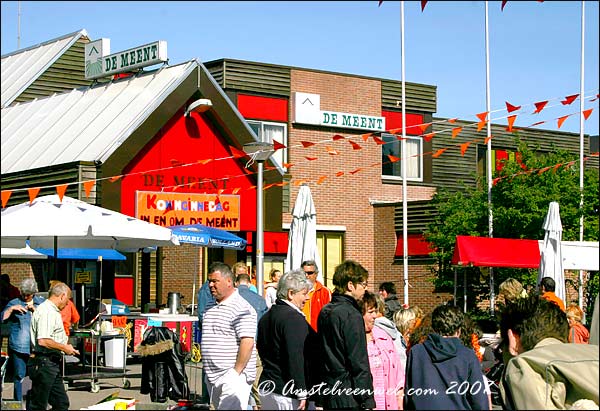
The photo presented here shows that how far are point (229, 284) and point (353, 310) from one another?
3.70 ft

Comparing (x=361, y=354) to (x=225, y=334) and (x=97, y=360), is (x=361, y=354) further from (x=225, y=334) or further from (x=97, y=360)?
(x=97, y=360)

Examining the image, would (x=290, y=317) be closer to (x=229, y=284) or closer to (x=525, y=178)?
(x=229, y=284)

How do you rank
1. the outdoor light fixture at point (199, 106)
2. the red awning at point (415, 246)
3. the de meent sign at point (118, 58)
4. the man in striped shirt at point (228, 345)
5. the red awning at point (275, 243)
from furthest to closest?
the red awning at point (415, 246) < the red awning at point (275, 243) < the de meent sign at point (118, 58) < the outdoor light fixture at point (199, 106) < the man in striped shirt at point (228, 345)

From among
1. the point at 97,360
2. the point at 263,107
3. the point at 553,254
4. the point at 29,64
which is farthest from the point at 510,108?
the point at 29,64

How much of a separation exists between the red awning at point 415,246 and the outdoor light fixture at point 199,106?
11377 millimetres

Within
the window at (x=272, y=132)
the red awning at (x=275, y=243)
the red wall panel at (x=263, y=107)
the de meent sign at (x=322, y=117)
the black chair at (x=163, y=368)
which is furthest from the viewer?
the de meent sign at (x=322, y=117)

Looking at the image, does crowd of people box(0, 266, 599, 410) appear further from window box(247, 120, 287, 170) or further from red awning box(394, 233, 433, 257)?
red awning box(394, 233, 433, 257)

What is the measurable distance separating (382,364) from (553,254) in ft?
29.5

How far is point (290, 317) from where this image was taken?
27.5ft

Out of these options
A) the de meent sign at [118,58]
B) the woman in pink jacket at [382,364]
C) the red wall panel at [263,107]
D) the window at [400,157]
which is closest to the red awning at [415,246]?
the window at [400,157]

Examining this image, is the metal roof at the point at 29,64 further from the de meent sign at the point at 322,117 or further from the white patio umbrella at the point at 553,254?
the white patio umbrella at the point at 553,254

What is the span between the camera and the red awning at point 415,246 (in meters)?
33.6

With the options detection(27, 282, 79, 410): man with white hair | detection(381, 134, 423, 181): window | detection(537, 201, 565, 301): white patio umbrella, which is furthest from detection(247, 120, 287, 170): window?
detection(27, 282, 79, 410): man with white hair

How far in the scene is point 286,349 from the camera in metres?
8.29
